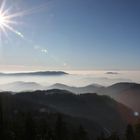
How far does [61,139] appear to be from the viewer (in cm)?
11194

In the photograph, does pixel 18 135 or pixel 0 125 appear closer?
pixel 0 125

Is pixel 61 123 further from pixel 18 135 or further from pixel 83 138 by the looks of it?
pixel 18 135

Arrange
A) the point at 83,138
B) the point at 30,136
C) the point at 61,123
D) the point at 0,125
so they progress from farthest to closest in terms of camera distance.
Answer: the point at 83,138
the point at 61,123
the point at 30,136
the point at 0,125

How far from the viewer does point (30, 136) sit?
88.3 meters

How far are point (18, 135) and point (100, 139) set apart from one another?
48185 millimetres

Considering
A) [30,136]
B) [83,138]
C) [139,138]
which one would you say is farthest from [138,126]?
[83,138]

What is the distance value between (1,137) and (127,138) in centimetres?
7810

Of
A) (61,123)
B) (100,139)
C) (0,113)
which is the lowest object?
(100,139)

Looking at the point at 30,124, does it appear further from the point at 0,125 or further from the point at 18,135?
the point at 0,125

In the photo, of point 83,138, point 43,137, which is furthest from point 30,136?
point 83,138

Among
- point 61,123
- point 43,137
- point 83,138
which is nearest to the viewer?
point 43,137

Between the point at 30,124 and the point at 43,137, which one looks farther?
the point at 43,137

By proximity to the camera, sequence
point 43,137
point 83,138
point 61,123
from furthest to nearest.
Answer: point 83,138
point 61,123
point 43,137

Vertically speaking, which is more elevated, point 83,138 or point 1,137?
point 1,137
